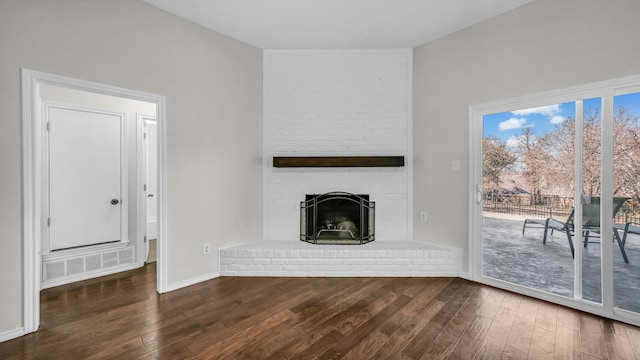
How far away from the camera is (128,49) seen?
254 cm

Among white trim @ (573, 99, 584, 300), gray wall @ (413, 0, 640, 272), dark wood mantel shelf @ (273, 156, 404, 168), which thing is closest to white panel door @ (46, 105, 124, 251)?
dark wood mantel shelf @ (273, 156, 404, 168)

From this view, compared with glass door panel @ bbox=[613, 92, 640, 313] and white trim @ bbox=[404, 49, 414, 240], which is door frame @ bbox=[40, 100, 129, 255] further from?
glass door panel @ bbox=[613, 92, 640, 313]

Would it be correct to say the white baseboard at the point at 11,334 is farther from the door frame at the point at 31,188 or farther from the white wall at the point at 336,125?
the white wall at the point at 336,125

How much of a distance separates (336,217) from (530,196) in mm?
2127

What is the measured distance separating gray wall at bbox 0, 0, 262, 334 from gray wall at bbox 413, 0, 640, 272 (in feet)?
7.03

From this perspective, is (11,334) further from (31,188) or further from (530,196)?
(530,196)

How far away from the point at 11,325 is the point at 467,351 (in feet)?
10.7

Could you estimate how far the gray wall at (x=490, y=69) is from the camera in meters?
2.26

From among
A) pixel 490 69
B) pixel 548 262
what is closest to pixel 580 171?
pixel 548 262

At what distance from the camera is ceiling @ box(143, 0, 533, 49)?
2674mm

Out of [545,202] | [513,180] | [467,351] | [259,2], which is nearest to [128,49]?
[259,2]

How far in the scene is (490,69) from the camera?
9.60 feet

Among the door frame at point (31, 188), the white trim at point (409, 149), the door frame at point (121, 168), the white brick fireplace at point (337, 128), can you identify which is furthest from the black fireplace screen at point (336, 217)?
the door frame at point (31, 188)

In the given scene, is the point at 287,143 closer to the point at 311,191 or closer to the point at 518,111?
the point at 311,191
